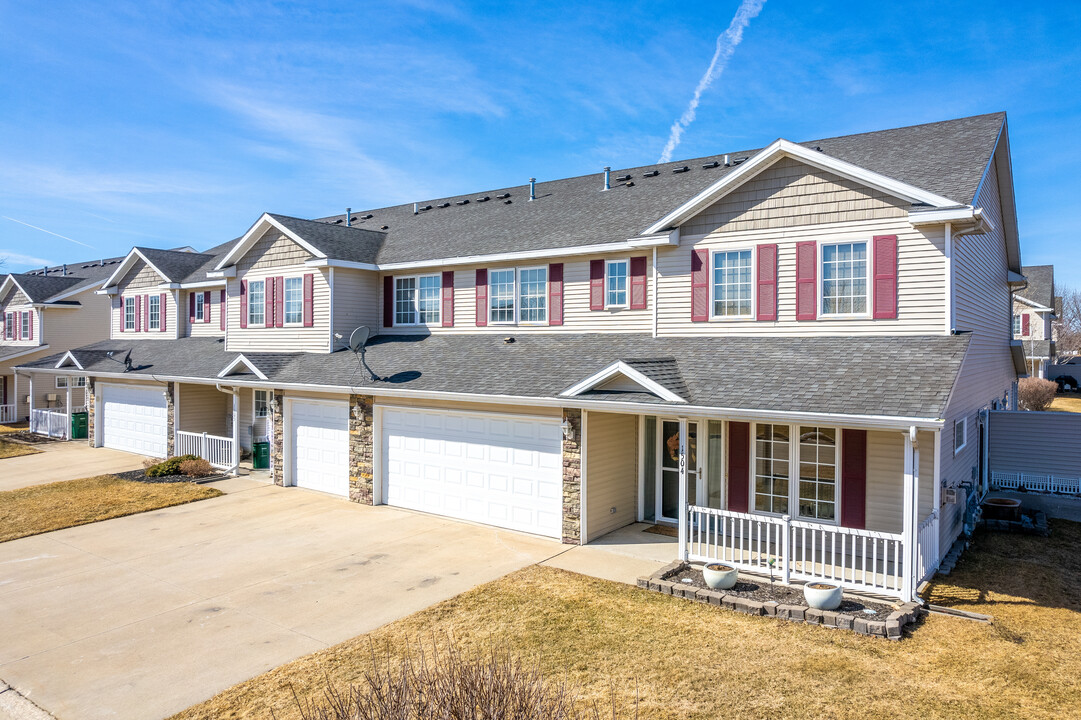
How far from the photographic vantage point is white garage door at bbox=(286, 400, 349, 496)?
1600cm

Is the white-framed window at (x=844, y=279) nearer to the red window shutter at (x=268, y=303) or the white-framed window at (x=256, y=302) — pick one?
the red window shutter at (x=268, y=303)

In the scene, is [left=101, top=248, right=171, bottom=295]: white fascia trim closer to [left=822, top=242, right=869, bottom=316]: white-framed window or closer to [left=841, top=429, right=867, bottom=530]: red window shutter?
[left=822, top=242, right=869, bottom=316]: white-framed window

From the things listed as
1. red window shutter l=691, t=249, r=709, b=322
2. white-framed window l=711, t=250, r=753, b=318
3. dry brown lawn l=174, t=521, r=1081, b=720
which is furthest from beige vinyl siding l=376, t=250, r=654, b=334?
dry brown lawn l=174, t=521, r=1081, b=720

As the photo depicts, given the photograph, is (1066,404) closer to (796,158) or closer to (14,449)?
(796,158)

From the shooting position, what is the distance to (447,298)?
1744 centimetres

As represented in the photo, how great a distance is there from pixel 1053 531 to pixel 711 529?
6793mm

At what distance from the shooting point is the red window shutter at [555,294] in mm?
15383

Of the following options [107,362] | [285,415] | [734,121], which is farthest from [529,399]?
[107,362]

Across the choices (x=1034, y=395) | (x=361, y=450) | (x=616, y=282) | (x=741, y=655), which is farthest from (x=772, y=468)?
(x=1034, y=395)

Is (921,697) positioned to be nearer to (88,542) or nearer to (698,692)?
(698,692)

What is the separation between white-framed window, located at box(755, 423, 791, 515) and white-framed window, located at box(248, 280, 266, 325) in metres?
15.3

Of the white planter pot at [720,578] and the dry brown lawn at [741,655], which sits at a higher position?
the white planter pot at [720,578]

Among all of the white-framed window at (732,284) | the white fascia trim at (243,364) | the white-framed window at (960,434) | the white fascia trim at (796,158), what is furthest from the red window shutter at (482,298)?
the white-framed window at (960,434)

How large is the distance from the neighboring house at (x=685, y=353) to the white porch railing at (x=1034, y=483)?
6.65ft
